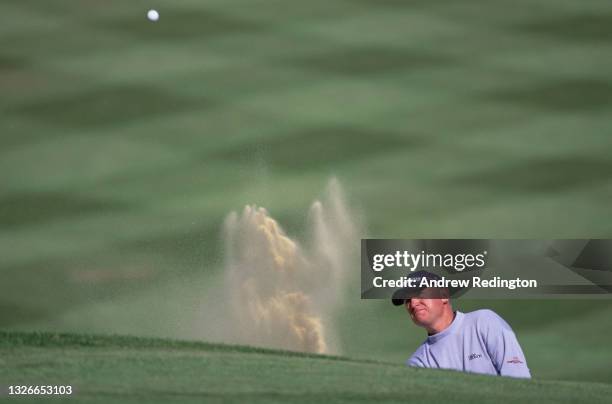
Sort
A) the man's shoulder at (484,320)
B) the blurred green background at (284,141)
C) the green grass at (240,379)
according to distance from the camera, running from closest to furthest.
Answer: the green grass at (240,379)
the man's shoulder at (484,320)
the blurred green background at (284,141)

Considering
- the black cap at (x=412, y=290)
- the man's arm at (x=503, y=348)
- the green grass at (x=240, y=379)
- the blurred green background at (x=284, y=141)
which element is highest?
the blurred green background at (x=284, y=141)

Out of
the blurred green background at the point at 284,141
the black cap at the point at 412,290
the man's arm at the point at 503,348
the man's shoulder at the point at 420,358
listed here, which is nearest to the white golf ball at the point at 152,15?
the blurred green background at the point at 284,141

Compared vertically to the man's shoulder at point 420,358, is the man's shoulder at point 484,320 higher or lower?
higher

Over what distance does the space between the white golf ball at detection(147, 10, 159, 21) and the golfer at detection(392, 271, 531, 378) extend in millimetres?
2332

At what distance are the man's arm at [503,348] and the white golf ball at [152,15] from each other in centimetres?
264

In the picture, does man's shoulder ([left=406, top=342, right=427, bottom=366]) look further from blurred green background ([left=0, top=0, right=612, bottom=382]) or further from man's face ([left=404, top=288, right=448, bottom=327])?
blurred green background ([left=0, top=0, right=612, bottom=382])

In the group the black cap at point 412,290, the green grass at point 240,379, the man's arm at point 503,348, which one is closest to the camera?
the green grass at point 240,379

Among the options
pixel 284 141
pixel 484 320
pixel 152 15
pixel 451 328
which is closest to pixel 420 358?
pixel 451 328

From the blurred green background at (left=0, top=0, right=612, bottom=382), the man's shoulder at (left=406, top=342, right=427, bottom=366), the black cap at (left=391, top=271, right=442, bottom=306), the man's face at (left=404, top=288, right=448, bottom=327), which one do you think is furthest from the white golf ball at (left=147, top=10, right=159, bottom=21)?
the man's shoulder at (left=406, top=342, right=427, bottom=366)

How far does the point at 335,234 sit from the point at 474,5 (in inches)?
59.2

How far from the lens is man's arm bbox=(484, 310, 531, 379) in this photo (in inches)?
132

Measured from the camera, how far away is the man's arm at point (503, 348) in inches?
132

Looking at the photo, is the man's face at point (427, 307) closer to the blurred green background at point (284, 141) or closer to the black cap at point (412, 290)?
the black cap at point (412, 290)

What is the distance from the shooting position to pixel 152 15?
524 cm
